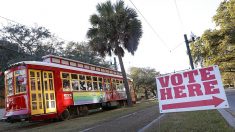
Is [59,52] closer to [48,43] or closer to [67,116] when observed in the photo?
[48,43]

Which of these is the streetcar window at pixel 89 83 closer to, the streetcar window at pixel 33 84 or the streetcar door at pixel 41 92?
the streetcar door at pixel 41 92

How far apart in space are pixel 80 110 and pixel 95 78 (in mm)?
3027

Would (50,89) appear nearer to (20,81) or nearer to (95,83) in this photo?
(20,81)

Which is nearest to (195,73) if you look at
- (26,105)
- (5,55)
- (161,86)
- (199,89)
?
(199,89)

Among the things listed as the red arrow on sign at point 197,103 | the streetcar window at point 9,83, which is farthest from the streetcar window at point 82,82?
the red arrow on sign at point 197,103

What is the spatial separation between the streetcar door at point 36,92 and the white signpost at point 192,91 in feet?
30.0

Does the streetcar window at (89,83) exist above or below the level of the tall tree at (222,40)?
below

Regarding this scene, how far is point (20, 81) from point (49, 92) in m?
1.66

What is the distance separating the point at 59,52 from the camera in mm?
36906

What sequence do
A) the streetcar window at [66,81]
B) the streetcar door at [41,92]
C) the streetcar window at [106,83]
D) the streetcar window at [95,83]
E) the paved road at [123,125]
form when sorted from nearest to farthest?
the paved road at [123,125] < the streetcar door at [41,92] < the streetcar window at [66,81] < the streetcar window at [95,83] < the streetcar window at [106,83]

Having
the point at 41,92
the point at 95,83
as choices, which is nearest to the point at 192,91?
the point at 41,92

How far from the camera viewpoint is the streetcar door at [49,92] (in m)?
14.4

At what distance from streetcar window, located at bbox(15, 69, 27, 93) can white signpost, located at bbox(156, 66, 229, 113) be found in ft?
31.0

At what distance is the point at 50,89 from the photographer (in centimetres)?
1489
